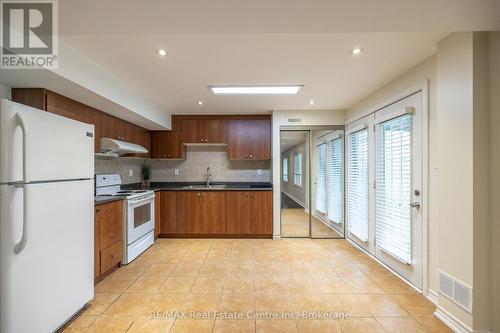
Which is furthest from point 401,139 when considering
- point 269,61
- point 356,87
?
point 269,61

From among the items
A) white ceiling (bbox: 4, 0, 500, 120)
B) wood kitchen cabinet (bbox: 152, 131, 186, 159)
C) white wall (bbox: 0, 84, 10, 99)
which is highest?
white ceiling (bbox: 4, 0, 500, 120)

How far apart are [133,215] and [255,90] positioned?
2.46 metres

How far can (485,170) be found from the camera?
1.68 metres

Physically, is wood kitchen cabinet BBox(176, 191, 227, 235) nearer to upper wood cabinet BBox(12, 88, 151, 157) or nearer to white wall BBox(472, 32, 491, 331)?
upper wood cabinet BBox(12, 88, 151, 157)

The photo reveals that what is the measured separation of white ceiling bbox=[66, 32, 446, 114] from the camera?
1.89 m

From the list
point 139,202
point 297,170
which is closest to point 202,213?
point 139,202

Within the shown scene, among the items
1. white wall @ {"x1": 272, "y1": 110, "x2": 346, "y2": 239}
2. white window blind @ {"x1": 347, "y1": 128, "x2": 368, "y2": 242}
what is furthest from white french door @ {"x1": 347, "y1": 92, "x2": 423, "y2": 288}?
white wall @ {"x1": 272, "y1": 110, "x2": 346, "y2": 239}

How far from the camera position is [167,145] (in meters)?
4.54

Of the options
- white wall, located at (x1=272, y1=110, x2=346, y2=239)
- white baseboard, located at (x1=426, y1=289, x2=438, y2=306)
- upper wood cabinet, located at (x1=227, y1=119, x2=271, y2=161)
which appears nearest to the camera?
white baseboard, located at (x1=426, y1=289, x2=438, y2=306)

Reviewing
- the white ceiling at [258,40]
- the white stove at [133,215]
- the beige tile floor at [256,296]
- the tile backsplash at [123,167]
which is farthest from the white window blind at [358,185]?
the tile backsplash at [123,167]

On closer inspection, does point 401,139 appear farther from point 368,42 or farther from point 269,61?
point 269,61

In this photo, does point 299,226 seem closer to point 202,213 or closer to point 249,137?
point 202,213

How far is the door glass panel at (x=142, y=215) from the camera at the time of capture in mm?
3355

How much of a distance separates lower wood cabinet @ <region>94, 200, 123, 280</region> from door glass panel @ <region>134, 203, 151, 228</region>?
0.28 m
